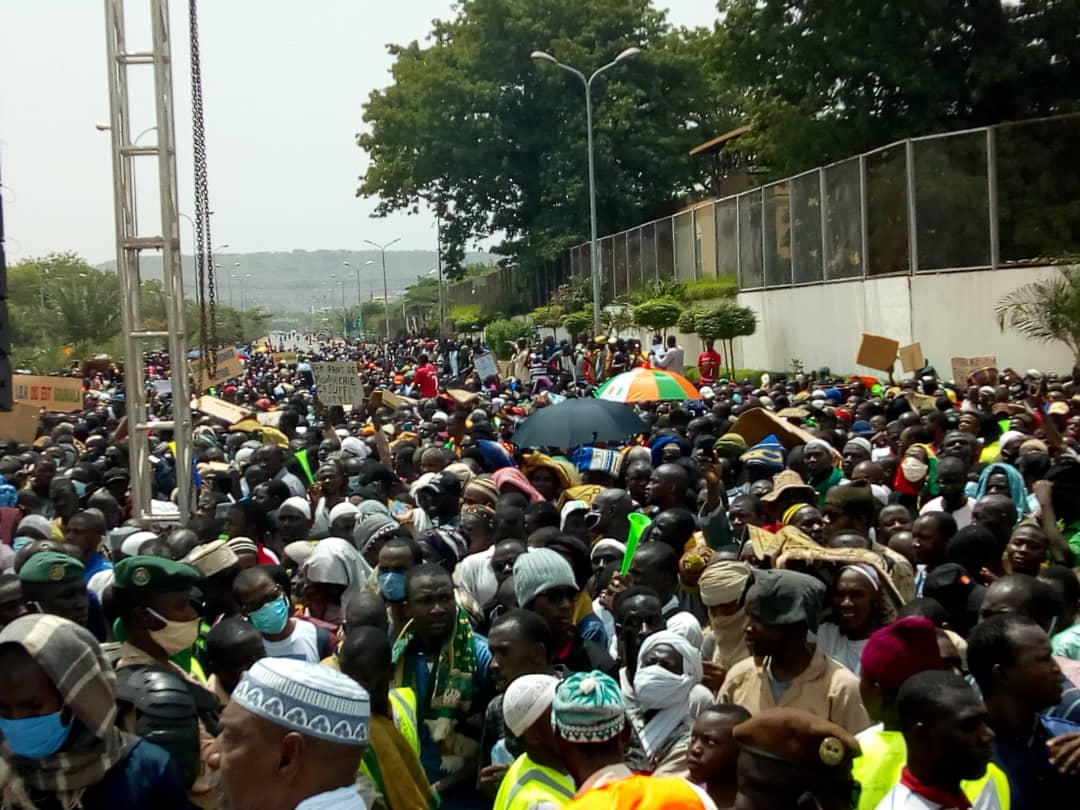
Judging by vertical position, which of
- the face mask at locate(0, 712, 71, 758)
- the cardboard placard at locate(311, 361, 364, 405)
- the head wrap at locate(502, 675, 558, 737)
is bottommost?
the head wrap at locate(502, 675, 558, 737)

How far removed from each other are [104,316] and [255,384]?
106ft

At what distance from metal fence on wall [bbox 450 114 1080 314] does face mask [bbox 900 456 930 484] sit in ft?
46.7

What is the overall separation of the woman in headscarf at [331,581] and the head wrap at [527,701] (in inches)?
97.3

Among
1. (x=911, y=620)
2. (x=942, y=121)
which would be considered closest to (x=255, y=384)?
(x=942, y=121)

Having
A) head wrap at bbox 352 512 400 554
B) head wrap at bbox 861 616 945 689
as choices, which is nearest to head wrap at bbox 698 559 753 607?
head wrap at bbox 861 616 945 689

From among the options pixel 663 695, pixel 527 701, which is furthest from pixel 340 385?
pixel 527 701

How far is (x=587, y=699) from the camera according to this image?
3859mm

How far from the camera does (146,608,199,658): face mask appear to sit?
15.5ft

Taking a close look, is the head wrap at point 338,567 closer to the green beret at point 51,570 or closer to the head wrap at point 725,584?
the green beret at point 51,570

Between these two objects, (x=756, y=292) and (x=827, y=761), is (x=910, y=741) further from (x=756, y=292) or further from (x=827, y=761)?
(x=756, y=292)

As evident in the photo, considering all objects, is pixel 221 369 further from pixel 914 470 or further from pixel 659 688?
pixel 659 688

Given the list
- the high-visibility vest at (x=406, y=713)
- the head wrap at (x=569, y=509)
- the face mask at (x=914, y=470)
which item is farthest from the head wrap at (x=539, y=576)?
the face mask at (x=914, y=470)

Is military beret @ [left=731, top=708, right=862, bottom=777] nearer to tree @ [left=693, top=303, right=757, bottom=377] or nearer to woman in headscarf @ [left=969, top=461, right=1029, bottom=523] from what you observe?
woman in headscarf @ [left=969, top=461, right=1029, bottom=523]

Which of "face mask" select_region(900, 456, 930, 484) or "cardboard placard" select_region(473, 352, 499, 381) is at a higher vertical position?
"cardboard placard" select_region(473, 352, 499, 381)
